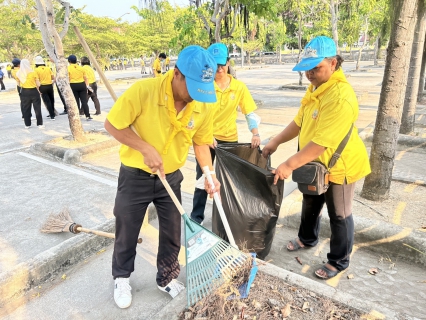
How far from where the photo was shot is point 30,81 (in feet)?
25.2

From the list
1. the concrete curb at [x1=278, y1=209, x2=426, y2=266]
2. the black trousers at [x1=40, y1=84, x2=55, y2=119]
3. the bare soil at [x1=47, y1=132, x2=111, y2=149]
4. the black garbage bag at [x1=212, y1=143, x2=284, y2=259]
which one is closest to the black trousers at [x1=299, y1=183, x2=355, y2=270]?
the black garbage bag at [x1=212, y1=143, x2=284, y2=259]

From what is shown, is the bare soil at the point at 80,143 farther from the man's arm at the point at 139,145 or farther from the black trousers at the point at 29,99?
the man's arm at the point at 139,145

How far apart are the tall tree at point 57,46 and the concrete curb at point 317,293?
4909 millimetres

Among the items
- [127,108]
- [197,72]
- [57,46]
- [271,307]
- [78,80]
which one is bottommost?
[271,307]

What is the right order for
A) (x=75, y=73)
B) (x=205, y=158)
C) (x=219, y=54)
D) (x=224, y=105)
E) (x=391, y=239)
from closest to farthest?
(x=205, y=158)
(x=391, y=239)
(x=219, y=54)
(x=224, y=105)
(x=75, y=73)

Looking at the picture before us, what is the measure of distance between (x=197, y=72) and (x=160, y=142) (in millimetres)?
462

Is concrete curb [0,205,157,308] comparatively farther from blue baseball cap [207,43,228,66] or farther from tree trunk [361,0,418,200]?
tree trunk [361,0,418,200]

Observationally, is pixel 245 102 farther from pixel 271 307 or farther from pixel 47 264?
pixel 47 264

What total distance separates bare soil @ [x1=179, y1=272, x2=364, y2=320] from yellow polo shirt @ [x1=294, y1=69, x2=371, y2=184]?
31.2 inches

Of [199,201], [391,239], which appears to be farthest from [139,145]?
[391,239]

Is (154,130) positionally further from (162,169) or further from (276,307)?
(276,307)

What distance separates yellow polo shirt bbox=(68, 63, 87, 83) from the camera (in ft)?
26.2

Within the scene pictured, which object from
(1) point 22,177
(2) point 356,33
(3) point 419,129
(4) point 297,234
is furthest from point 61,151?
(2) point 356,33

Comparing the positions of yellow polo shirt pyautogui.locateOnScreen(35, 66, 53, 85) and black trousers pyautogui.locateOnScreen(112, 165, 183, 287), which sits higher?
yellow polo shirt pyautogui.locateOnScreen(35, 66, 53, 85)
